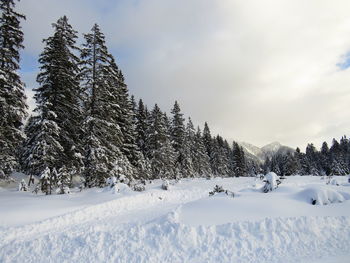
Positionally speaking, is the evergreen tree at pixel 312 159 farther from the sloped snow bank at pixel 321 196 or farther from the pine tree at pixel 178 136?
the sloped snow bank at pixel 321 196

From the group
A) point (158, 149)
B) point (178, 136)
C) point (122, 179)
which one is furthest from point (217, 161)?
point (122, 179)

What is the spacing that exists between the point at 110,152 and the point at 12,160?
7336 millimetres

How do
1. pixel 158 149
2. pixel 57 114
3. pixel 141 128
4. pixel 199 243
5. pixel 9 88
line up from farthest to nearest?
pixel 141 128 → pixel 158 149 → pixel 57 114 → pixel 9 88 → pixel 199 243

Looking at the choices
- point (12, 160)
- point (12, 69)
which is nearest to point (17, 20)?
point (12, 69)

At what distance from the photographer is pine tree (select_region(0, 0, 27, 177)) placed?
1503 centimetres

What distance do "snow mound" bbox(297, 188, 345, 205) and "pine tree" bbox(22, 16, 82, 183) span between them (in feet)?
52.5

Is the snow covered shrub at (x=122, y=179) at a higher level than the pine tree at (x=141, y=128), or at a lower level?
lower

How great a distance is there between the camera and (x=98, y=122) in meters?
21.1

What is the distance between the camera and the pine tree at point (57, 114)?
17.3 metres

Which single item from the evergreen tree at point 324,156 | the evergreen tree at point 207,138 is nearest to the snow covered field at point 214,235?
the evergreen tree at point 207,138

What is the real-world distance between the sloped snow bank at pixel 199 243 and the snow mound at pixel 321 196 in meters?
1.55

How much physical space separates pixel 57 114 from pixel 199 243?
16600 mm

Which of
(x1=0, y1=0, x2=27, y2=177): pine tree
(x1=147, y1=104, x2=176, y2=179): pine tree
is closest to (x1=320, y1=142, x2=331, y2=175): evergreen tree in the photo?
(x1=147, y1=104, x2=176, y2=179): pine tree

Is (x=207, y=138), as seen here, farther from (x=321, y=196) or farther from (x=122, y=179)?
(x=321, y=196)
